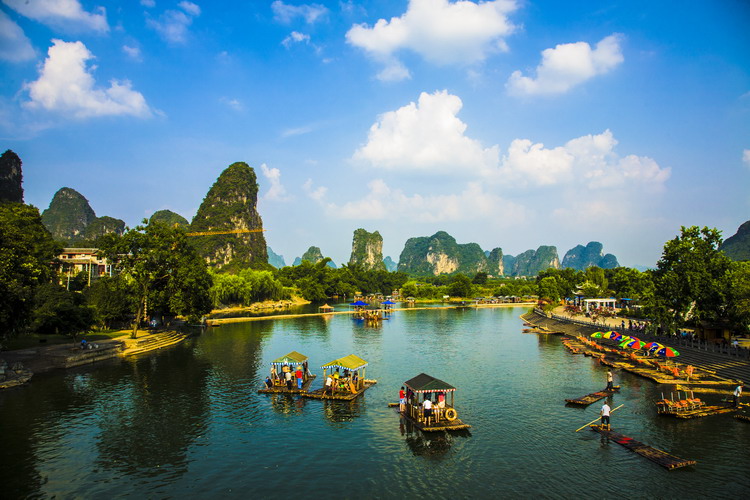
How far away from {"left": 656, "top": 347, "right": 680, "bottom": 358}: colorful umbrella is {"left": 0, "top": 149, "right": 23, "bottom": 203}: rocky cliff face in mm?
127089

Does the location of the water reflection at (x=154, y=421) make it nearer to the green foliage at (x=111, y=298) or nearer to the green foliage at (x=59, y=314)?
the green foliage at (x=59, y=314)

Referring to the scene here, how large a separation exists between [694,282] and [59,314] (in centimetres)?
5424

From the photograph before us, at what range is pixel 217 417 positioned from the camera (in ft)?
78.2

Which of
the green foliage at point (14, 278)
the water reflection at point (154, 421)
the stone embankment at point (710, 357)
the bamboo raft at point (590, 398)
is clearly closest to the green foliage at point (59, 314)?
the green foliage at point (14, 278)

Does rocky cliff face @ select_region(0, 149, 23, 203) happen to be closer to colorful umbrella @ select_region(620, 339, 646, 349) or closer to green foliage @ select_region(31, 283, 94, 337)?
green foliage @ select_region(31, 283, 94, 337)

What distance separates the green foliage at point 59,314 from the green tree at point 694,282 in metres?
51.0

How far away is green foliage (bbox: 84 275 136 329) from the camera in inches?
1948

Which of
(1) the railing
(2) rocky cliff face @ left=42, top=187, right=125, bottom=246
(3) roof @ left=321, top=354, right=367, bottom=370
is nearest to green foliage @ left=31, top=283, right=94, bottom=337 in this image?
(3) roof @ left=321, top=354, right=367, bottom=370

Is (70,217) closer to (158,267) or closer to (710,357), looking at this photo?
(158,267)

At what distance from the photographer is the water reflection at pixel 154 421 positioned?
1823cm

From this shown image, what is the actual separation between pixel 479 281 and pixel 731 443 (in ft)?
556

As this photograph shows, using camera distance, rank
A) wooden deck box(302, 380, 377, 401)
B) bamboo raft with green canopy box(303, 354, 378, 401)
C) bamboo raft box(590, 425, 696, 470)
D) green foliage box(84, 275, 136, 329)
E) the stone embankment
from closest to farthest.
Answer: bamboo raft box(590, 425, 696, 470) → wooden deck box(302, 380, 377, 401) → bamboo raft with green canopy box(303, 354, 378, 401) → the stone embankment → green foliage box(84, 275, 136, 329)

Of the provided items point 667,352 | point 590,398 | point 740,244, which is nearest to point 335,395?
point 590,398

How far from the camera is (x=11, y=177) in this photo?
10569 cm
